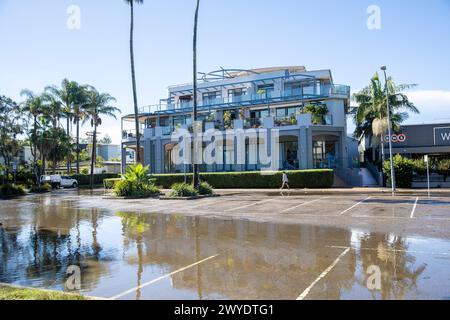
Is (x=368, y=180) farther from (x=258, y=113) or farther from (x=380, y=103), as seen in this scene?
(x=258, y=113)

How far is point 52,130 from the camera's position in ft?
160

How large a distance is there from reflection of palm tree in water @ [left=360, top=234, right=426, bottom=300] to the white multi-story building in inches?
941

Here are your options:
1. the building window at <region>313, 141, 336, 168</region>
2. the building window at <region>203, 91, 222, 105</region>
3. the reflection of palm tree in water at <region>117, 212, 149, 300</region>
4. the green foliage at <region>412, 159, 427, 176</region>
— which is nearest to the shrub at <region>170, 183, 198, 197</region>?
the reflection of palm tree in water at <region>117, 212, 149, 300</region>

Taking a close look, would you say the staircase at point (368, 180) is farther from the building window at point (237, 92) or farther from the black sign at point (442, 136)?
the building window at point (237, 92)

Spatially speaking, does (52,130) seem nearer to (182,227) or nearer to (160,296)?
(182,227)

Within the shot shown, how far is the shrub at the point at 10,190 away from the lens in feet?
109

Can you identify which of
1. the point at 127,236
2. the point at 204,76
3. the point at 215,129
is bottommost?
the point at 127,236

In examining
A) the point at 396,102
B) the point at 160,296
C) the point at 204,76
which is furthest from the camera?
the point at 204,76

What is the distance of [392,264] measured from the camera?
700cm

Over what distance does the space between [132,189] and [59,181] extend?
2515 centimetres

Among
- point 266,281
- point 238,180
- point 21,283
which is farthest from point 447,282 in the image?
point 238,180

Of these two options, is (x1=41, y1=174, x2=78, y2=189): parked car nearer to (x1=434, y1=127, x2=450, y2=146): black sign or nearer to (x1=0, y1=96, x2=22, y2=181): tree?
(x1=0, y1=96, x2=22, y2=181): tree

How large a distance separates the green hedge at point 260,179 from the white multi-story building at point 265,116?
2530mm
